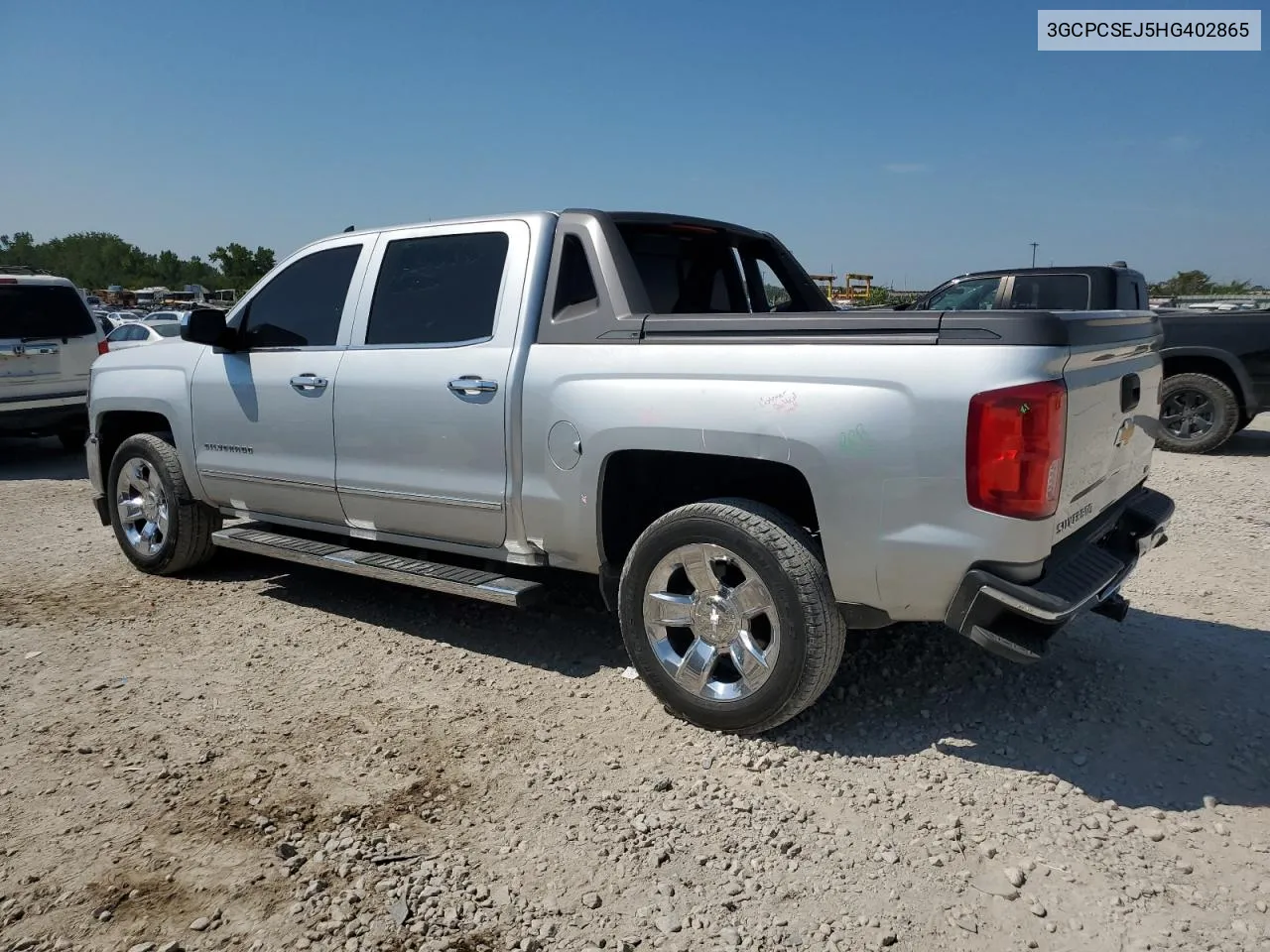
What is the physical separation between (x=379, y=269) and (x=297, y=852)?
2.78m

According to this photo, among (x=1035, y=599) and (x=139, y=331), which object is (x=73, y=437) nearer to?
(x=139, y=331)

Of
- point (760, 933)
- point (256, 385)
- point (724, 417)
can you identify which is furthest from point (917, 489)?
point (256, 385)

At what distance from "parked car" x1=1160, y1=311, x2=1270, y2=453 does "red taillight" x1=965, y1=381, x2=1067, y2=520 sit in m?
7.32

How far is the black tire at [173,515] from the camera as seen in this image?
549cm

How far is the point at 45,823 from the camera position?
3.05 meters

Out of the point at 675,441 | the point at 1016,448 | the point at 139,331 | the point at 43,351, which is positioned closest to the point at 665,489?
the point at 675,441

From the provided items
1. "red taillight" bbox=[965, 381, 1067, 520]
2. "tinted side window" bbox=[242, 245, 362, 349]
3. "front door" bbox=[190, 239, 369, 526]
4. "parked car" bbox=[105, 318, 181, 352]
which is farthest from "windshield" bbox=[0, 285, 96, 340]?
"red taillight" bbox=[965, 381, 1067, 520]

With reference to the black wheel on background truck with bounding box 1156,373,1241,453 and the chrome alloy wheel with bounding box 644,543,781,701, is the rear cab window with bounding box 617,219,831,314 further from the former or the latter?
the black wheel on background truck with bounding box 1156,373,1241,453

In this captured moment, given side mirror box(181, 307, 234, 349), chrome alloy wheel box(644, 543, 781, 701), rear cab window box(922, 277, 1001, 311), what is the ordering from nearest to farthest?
1. chrome alloy wheel box(644, 543, 781, 701)
2. side mirror box(181, 307, 234, 349)
3. rear cab window box(922, 277, 1001, 311)

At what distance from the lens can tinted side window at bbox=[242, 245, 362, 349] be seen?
4.80m

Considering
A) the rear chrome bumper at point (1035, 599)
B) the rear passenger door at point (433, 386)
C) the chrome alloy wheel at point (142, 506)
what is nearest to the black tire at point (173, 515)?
the chrome alloy wheel at point (142, 506)

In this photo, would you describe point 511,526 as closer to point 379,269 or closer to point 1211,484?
point 379,269

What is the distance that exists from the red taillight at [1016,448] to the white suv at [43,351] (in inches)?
382

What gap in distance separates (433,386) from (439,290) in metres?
0.49
